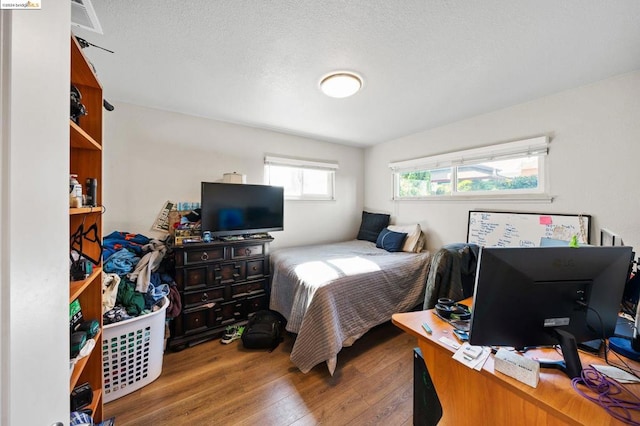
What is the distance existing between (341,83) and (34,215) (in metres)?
1.88

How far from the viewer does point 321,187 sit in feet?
12.1

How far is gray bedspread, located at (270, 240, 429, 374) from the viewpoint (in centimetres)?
180

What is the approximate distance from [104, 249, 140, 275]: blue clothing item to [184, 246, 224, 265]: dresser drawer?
37cm

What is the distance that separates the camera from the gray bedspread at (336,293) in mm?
1802

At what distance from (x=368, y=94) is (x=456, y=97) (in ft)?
2.80

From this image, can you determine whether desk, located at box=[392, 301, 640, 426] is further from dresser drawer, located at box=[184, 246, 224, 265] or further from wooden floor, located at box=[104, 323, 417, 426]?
dresser drawer, located at box=[184, 246, 224, 265]

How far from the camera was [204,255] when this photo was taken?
222 centimetres

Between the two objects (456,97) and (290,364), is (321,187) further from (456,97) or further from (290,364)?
(290,364)

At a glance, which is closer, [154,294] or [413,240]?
[154,294]

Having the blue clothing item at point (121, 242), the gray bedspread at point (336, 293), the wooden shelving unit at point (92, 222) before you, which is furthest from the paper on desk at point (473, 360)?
the blue clothing item at point (121, 242)

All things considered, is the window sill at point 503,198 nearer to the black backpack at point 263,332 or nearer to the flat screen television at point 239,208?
the flat screen television at point 239,208

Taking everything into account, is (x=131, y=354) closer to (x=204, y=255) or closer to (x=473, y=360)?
(x=204, y=255)

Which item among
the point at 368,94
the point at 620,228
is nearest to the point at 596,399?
the point at 620,228

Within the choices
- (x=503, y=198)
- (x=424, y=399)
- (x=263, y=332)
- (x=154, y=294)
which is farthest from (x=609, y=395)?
(x=154, y=294)
